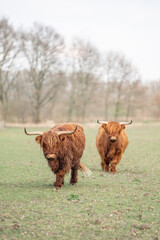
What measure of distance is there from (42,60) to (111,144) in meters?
34.9

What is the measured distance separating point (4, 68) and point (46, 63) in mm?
6614

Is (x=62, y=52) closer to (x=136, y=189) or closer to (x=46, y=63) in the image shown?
(x=46, y=63)

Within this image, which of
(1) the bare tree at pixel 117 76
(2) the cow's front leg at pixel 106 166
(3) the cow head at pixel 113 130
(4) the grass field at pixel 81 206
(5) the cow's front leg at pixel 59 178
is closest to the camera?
(4) the grass field at pixel 81 206

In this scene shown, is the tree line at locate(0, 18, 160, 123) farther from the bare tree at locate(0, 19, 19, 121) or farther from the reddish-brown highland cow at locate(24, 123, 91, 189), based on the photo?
the reddish-brown highland cow at locate(24, 123, 91, 189)

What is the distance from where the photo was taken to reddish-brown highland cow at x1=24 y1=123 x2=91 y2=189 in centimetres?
722

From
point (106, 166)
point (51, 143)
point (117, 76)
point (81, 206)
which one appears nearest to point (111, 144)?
point (106, 166)

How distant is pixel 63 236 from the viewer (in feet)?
15.0

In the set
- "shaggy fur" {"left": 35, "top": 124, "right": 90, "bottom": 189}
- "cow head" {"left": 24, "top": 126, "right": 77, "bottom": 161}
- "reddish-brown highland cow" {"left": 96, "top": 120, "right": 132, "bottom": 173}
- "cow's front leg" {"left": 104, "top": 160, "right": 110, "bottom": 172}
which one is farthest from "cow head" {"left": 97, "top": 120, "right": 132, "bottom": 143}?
"cow head" {"left": 24, "top": 126, "right": 77, "bottom": 161}

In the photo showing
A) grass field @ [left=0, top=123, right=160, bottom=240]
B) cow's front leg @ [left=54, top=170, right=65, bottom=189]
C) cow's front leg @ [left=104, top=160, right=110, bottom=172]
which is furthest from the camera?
cow's front leg @ [left=104, top=160, right=110, bottom=172]

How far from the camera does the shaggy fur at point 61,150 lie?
7.24 meters

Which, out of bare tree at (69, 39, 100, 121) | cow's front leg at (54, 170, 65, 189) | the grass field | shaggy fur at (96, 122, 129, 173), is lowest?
the grass field

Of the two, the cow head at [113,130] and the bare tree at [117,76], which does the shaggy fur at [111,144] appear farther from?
the bare tree at [117,76]

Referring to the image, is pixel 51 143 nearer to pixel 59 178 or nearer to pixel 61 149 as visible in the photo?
pixel 61 149

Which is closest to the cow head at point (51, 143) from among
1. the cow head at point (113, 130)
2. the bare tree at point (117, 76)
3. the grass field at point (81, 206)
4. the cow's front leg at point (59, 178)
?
the cow's front leg at point (59, 178)
